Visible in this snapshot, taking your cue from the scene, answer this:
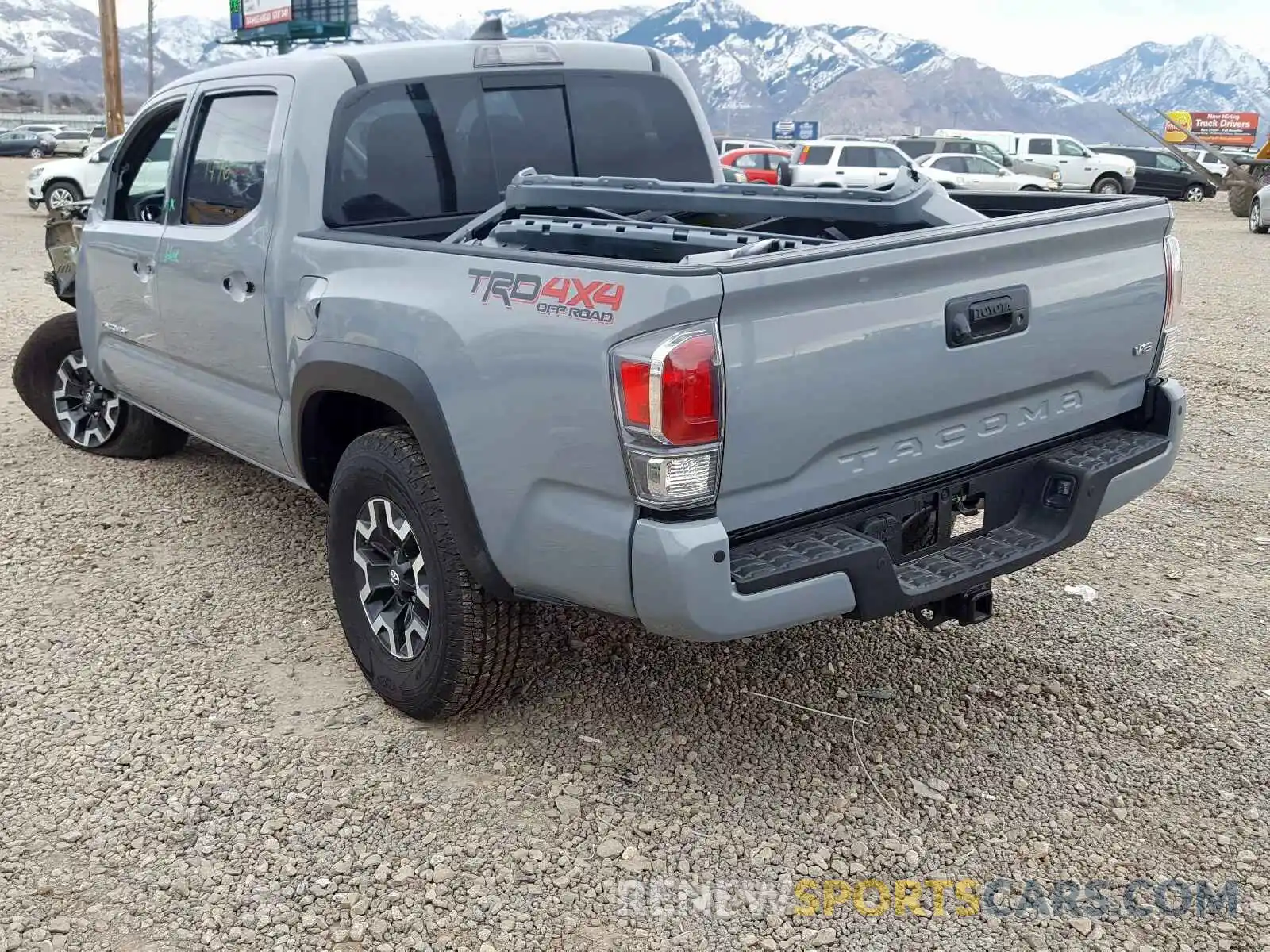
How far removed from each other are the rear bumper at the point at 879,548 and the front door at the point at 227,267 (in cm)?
189

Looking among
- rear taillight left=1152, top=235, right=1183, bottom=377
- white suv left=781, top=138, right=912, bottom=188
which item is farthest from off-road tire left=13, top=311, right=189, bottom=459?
white suv left=781, top=138, right=912, bottom=188

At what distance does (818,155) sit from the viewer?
2597cm

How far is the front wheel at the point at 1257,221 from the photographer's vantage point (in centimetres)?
1956

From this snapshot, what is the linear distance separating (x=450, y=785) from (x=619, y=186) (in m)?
2.09

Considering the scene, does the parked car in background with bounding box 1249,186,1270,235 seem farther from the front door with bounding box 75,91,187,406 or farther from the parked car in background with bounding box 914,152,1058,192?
the front door with bounding box 75,91,187,406

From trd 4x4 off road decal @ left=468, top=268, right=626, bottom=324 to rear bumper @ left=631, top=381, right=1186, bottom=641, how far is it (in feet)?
1.60

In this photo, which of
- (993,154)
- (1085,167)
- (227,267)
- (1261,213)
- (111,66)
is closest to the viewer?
(227,267)

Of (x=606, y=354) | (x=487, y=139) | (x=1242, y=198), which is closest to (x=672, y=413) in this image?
(x=606, y=354)

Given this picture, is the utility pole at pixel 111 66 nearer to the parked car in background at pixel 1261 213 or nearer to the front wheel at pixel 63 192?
the front wheel at pixel 63 192

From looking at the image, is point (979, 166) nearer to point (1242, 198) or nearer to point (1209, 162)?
point (1242, 198)

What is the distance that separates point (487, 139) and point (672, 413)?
2024 mm

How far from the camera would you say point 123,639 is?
411 cm

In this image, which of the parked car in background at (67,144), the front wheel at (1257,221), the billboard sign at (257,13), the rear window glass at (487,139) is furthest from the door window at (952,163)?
the parked car in background at (67,144)

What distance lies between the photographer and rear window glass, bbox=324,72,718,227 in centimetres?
394
